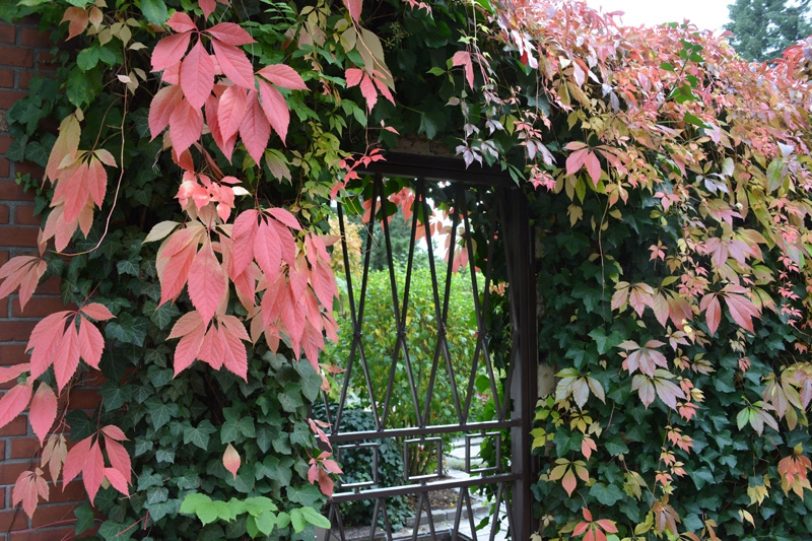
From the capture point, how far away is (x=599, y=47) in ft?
8.82

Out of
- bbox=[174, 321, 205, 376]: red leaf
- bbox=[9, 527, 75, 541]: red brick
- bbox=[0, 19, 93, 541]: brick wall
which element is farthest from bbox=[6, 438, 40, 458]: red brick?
bbox=[174, 321, 205, 376]: red leaf

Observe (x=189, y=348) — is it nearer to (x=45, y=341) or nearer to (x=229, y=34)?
(x=45, y=341)

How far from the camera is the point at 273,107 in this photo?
1424 mm

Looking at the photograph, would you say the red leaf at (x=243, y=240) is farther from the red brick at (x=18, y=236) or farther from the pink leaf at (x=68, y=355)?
the red brick at (x=18, y=236)

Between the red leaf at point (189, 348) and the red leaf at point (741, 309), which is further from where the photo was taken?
the red leaf at point (741, 309)

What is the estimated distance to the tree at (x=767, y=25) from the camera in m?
20.6

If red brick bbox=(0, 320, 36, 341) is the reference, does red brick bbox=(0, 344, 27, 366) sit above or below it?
below

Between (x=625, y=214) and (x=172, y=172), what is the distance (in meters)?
1.94

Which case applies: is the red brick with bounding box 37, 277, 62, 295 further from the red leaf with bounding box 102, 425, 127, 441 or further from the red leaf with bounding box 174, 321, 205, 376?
the red leaf with bounding box 174, 321, 205, 376

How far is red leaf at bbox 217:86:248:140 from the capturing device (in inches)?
56.2

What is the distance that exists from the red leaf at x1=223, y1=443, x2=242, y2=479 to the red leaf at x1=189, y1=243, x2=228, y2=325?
659 mm

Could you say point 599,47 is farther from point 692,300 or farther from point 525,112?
point 692,300

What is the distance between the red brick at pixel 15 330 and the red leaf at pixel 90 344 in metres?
0.53

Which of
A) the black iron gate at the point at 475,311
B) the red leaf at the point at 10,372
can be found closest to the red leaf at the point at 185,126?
the red leaf at the point at 10,372
